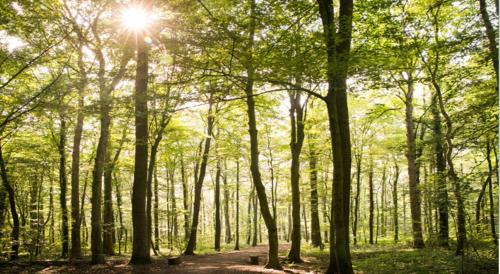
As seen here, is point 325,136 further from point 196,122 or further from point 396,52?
point 396,52

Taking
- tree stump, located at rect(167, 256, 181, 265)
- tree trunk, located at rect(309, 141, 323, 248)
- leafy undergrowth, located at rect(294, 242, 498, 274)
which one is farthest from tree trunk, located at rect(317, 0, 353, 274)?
tree trunk, located at rect(309, 141, 323, 248)

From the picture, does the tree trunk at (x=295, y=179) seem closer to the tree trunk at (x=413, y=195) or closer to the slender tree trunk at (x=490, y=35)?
the tree trunk at (x=413, y=195)

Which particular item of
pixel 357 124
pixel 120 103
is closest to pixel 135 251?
pixel 120 103

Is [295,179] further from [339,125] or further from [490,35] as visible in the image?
[490,35]

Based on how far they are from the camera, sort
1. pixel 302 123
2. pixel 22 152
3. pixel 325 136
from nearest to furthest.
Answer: pixel 302 123
pixel 22 152
pixel 325 136

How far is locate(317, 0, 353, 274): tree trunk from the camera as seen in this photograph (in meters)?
8.62

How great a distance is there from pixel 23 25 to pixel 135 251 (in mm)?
7810

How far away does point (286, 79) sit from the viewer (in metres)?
9.30

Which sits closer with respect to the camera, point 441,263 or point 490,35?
point 490,35

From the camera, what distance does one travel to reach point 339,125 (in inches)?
414

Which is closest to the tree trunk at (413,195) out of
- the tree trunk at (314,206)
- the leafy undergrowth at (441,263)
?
the leafy undergrowth at (441,263)

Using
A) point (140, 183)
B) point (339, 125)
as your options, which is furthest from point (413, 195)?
point (140, 183)

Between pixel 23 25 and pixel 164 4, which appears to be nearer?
pixel 23 25

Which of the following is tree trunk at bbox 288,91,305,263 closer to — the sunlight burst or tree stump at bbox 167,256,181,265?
tree stump at bbox 167,256,181,265
